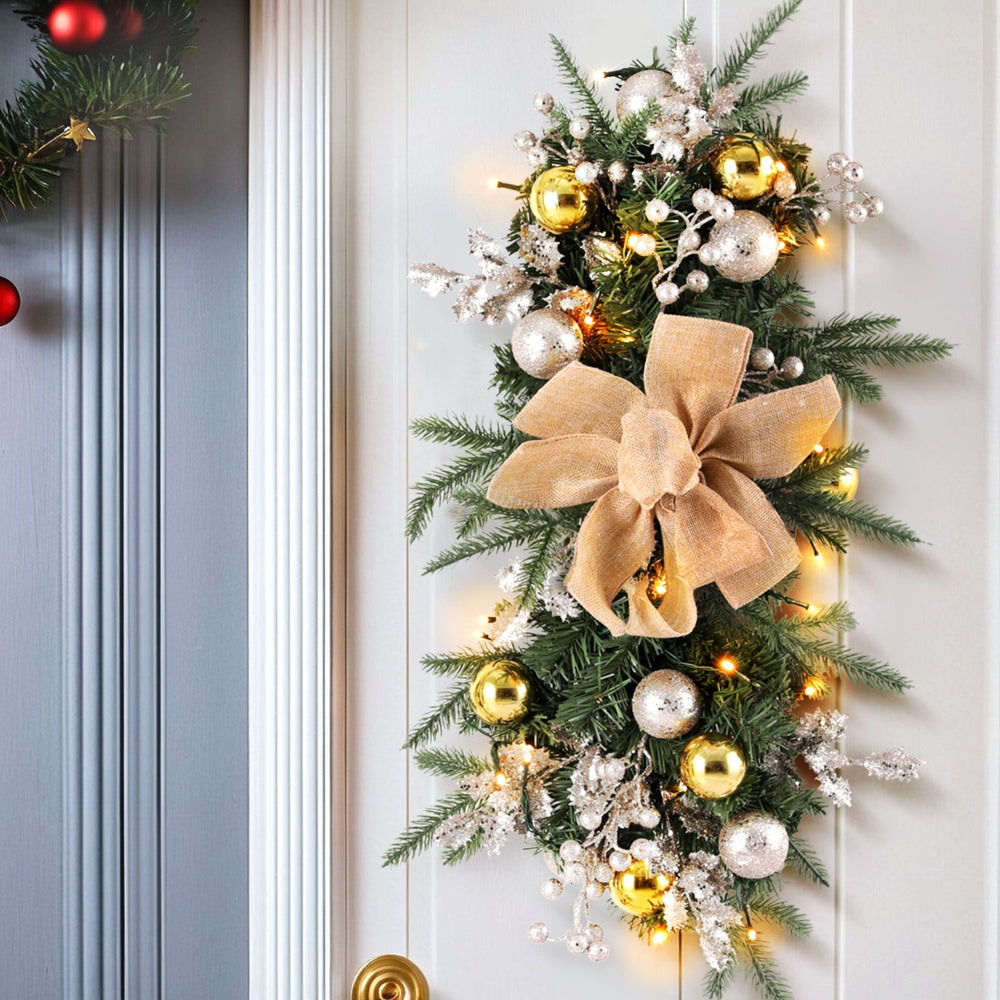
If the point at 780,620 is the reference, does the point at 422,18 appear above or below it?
above

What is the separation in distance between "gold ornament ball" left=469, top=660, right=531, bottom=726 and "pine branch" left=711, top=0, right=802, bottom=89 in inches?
24.2

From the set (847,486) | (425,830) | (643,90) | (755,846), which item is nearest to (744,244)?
(643,90)

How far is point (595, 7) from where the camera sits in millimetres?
887

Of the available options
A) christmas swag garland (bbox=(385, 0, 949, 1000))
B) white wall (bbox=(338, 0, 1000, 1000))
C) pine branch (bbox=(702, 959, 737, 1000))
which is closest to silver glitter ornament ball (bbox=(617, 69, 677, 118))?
christmas swag garland (bbox=(385, 0, 949, 1000))

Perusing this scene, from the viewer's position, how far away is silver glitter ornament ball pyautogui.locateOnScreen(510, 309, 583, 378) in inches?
29.4

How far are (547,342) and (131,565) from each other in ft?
1.61

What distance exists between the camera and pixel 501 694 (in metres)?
0.78

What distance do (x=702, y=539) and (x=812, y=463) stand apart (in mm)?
184

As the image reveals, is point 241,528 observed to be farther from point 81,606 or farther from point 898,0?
point 898,0

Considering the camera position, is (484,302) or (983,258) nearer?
(484,302)

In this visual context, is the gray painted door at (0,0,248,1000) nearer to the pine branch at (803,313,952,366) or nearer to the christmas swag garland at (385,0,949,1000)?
the christmas swag garland at (385,0,949,1000)

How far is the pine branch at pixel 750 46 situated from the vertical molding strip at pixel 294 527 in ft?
1.32

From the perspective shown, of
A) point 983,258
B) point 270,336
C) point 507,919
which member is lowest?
point 507,919

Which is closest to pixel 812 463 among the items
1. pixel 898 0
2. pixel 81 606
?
pixel 898 0
